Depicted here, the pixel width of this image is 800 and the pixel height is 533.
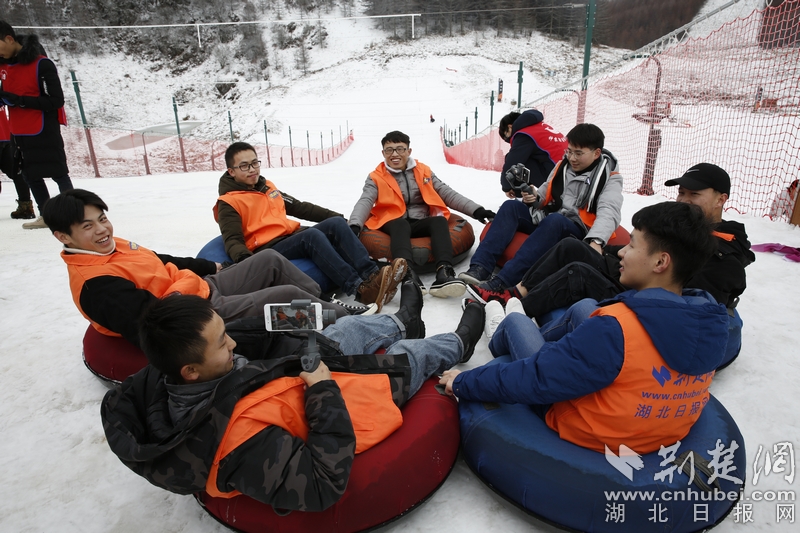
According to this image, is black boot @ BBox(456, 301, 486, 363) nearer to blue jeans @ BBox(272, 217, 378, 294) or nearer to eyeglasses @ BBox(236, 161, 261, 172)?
blue jeans @ BBox(272, 217, 378, 294)

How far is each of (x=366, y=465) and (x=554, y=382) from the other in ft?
2.16

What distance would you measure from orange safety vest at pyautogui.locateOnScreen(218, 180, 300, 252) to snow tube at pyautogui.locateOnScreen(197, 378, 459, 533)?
2.15m

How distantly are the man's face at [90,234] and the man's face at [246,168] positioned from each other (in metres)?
1.30

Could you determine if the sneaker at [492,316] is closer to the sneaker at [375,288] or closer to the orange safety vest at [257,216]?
the sneaker at [375,288]

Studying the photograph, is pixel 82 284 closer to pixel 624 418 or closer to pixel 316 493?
pixel 316 493

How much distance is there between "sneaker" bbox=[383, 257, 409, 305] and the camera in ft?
9.82

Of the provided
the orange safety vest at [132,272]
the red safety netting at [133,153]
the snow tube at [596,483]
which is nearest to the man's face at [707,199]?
the snow tube at [596,483]

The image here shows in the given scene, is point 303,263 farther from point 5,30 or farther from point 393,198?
point 5,30

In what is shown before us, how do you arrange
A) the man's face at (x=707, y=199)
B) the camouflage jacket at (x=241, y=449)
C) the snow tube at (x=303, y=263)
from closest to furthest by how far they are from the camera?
the camouflage jacket at (x=241, y=449)
the man's face at (x=707, y=199)
the snow tube at (x=303, y=263)

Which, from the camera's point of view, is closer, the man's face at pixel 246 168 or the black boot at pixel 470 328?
the black boot at pixel 470 328

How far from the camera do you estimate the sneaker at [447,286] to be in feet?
10.1

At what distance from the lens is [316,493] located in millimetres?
1303

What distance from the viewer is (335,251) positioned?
3.22m

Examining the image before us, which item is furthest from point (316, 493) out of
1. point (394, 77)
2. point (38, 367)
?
point (394, 77)
